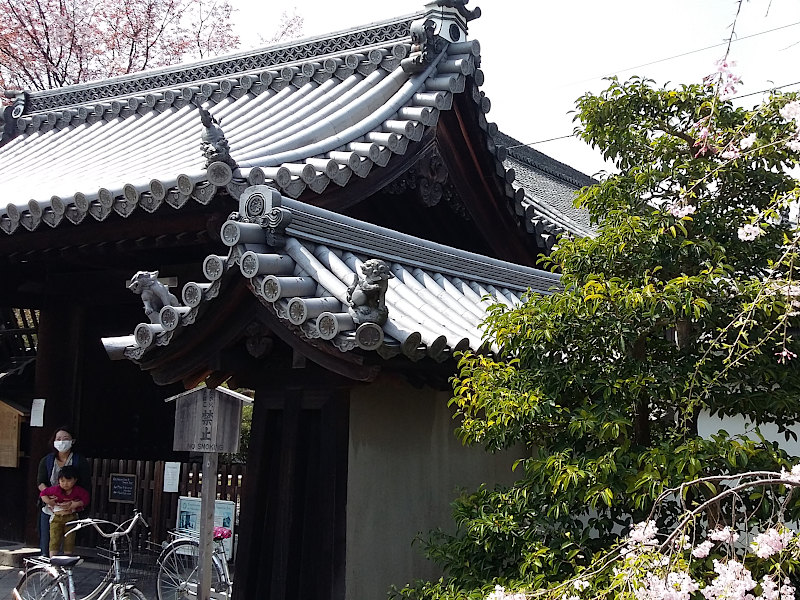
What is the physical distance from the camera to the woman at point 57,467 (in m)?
9.12

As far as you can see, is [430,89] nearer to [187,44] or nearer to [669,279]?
[669,279]

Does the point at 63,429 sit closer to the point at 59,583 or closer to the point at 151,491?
the point at 151,491

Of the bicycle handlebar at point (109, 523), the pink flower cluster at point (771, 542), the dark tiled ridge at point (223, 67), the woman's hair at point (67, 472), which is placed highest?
the dark tiled ridge at point (223, 67)

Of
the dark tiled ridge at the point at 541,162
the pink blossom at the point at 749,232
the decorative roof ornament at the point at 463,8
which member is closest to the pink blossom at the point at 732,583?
the pink blossom at the point at 749,232

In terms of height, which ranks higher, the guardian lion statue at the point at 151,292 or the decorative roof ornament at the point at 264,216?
the decorative roof ornament at the point at 264,216

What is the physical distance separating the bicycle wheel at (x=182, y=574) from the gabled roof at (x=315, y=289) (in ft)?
10.7

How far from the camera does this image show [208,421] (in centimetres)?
709

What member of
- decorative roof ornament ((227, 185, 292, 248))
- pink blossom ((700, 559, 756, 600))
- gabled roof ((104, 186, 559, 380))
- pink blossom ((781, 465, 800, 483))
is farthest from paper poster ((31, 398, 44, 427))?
pink blossom ((781, 465, 800, 483))

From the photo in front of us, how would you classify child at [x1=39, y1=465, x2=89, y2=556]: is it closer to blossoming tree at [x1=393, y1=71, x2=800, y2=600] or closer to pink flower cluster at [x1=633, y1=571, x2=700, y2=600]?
blossoming tree at [x1=393, y1=71, x2=800, y2=600]

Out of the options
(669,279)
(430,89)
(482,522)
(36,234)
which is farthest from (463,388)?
(36,234)

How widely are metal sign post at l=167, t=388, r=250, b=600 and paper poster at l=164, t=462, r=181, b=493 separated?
231cm

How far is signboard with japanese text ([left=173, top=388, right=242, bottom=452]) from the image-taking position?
7.04 metres

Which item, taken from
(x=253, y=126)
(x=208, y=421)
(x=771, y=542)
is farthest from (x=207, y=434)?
(x=771, y=542)

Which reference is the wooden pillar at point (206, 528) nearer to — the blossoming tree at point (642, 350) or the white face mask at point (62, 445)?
the blossoming tree at point (642, 350)
